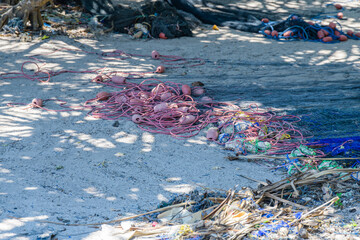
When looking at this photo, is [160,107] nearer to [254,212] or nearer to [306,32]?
[254,212]

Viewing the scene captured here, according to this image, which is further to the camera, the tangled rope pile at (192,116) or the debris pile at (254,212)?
the tangled rope pile at (192,116)

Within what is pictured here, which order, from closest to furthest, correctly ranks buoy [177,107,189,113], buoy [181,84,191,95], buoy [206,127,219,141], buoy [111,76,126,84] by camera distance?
buoy [206,127,219,141] → buoy [177,107,189,113] → buoy [181,84,191,95] → buoy [111,76,126,84]

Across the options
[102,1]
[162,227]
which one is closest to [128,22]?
[102,1]

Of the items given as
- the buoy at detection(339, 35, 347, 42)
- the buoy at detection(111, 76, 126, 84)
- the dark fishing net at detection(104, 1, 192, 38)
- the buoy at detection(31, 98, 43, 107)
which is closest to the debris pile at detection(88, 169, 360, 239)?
the buoy at detection(31, 98, 43, 107)

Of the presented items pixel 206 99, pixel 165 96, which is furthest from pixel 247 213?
pixel 165 96

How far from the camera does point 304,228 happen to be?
112 inches

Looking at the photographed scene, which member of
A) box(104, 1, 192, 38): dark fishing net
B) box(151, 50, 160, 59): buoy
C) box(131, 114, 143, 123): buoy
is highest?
box(104, 1, 192, 38): dark fishing net

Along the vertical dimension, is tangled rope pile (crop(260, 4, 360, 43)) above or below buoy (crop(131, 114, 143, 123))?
above

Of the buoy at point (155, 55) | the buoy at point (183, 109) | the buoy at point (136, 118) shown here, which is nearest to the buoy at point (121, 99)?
the buoy at point (136, 118)

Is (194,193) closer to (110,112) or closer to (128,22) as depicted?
(110,112)

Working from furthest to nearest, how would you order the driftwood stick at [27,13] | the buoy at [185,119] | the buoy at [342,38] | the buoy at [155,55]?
the buoy at [342,38] → the driftwood stick at [27,13] → the buoy at [155,55] → the buoy at [185,119]

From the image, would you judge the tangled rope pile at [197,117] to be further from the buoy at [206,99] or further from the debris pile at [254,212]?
the debris pile at [254,212]

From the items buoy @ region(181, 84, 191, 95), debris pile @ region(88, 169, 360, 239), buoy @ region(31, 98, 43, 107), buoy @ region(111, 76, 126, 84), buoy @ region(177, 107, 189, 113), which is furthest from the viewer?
buoy @ region(111, 76, 126, 84)

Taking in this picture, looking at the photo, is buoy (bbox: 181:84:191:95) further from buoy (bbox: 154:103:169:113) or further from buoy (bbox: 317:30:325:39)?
buoy (bbox: 317:30:325:39)
